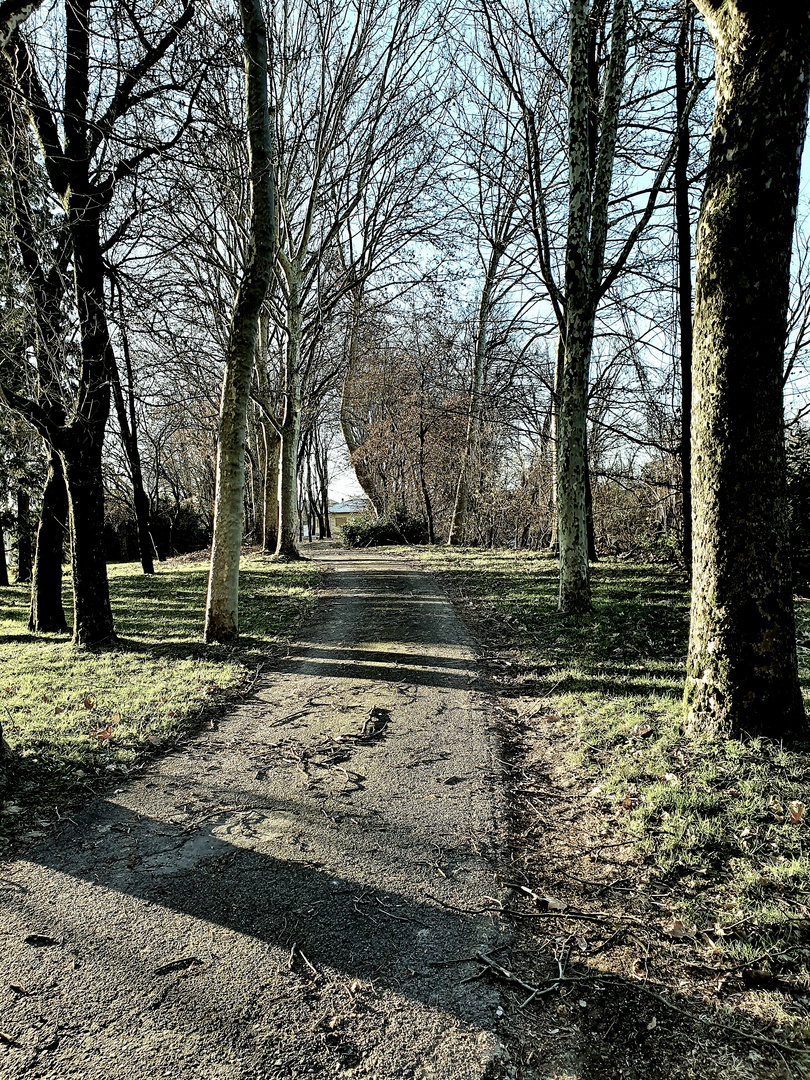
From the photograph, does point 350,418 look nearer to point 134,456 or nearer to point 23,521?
point 134,456

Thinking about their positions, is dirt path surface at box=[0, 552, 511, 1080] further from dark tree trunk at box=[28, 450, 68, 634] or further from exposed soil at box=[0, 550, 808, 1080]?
dark tree trunk at box=[28, 450, 68, 634]

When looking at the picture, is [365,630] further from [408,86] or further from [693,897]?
[408,86]

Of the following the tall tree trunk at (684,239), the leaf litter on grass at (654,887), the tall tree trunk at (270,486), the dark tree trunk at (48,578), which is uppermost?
the tall tree trunk at (684,239)

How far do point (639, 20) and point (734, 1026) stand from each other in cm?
1289

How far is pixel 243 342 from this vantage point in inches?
335

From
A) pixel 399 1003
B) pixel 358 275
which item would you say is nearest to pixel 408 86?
pixel 358 275

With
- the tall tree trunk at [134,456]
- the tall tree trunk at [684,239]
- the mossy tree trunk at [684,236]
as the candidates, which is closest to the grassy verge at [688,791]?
the mossy tree trunk at [684,236]

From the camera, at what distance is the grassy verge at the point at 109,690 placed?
180 inches

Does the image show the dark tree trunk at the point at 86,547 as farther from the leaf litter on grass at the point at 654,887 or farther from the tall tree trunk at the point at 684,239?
the tall tree trunk at the point at 684,239

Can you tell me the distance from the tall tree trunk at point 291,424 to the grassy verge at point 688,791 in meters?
11.7

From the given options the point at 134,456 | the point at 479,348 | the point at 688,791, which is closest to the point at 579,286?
the point at 688,791

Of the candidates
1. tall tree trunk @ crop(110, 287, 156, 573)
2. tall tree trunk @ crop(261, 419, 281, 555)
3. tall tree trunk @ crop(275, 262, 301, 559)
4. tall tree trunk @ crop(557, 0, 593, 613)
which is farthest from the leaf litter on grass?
tall tree trunk @ crop(261, 419, 281, 555)

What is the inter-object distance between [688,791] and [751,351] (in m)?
3.06

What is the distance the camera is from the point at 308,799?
167 inches
